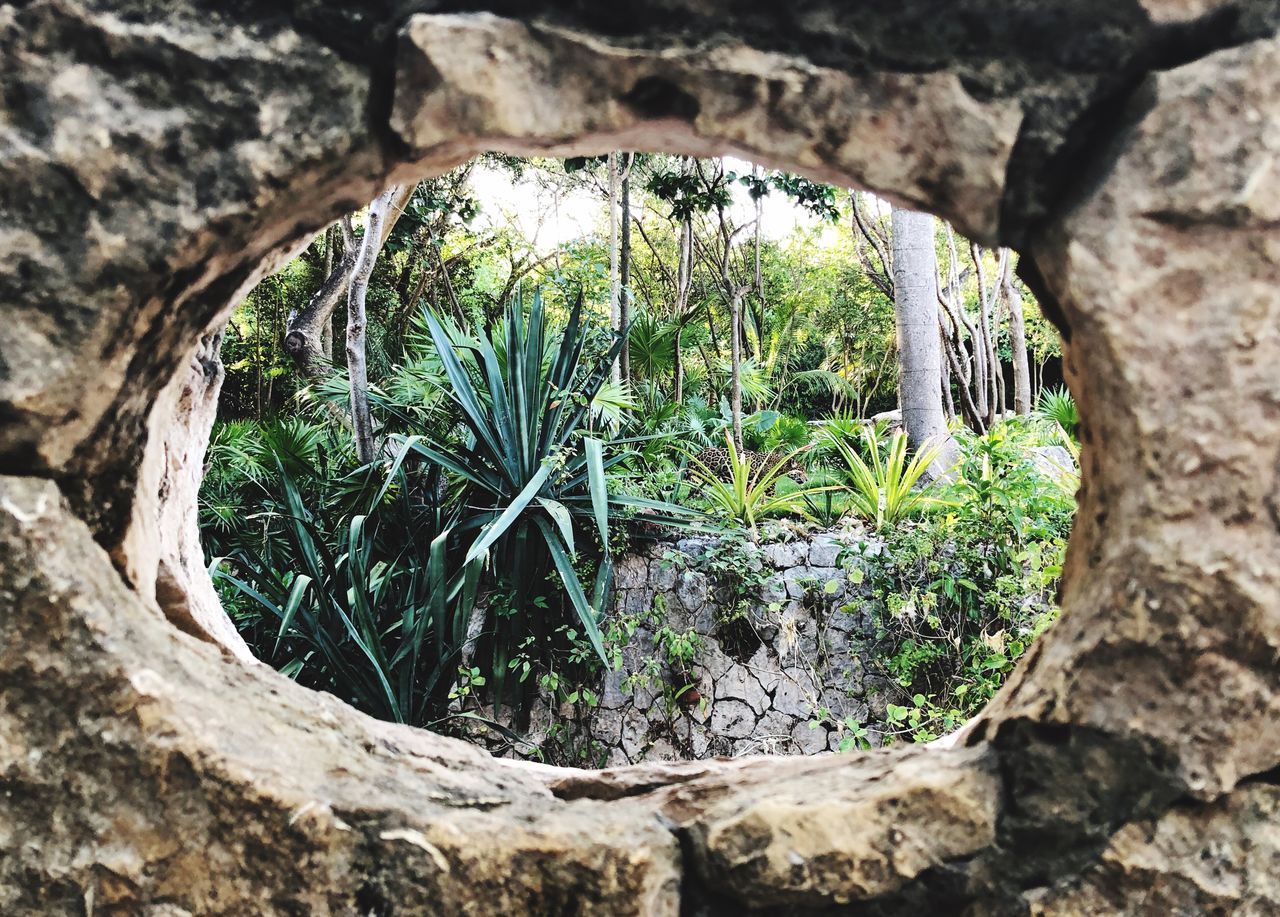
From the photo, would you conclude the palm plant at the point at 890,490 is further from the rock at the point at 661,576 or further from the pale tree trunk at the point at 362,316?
the pale tree trunk at the point at 362,316

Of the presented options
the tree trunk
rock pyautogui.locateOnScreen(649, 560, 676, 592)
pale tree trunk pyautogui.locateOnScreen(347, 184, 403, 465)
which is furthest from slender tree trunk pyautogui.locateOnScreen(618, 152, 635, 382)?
the tree trunk

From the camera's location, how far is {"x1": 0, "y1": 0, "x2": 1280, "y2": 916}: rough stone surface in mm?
996

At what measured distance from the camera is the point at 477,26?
1017 mm

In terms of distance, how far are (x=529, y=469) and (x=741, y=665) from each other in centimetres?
116

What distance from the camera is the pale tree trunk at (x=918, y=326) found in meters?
4.39

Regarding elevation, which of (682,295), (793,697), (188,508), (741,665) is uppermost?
(682,295)

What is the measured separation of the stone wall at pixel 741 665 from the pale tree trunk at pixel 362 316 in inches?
56.3

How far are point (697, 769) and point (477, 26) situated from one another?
47.4 inches

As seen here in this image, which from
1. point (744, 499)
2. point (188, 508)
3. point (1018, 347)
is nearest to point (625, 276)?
point (744, 499)

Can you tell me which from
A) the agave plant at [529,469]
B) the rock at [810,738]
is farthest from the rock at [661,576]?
the rock at [810,738]

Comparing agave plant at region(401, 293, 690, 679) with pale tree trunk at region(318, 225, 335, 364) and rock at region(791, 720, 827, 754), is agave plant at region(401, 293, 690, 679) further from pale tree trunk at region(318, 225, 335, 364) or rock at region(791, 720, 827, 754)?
pale tree trunk at region(318, 225, 335, 364)

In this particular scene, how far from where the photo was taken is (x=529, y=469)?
328 centimetres

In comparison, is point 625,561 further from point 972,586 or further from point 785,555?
point 972,586

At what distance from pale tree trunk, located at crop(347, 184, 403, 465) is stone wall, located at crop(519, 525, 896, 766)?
4.70 ft
